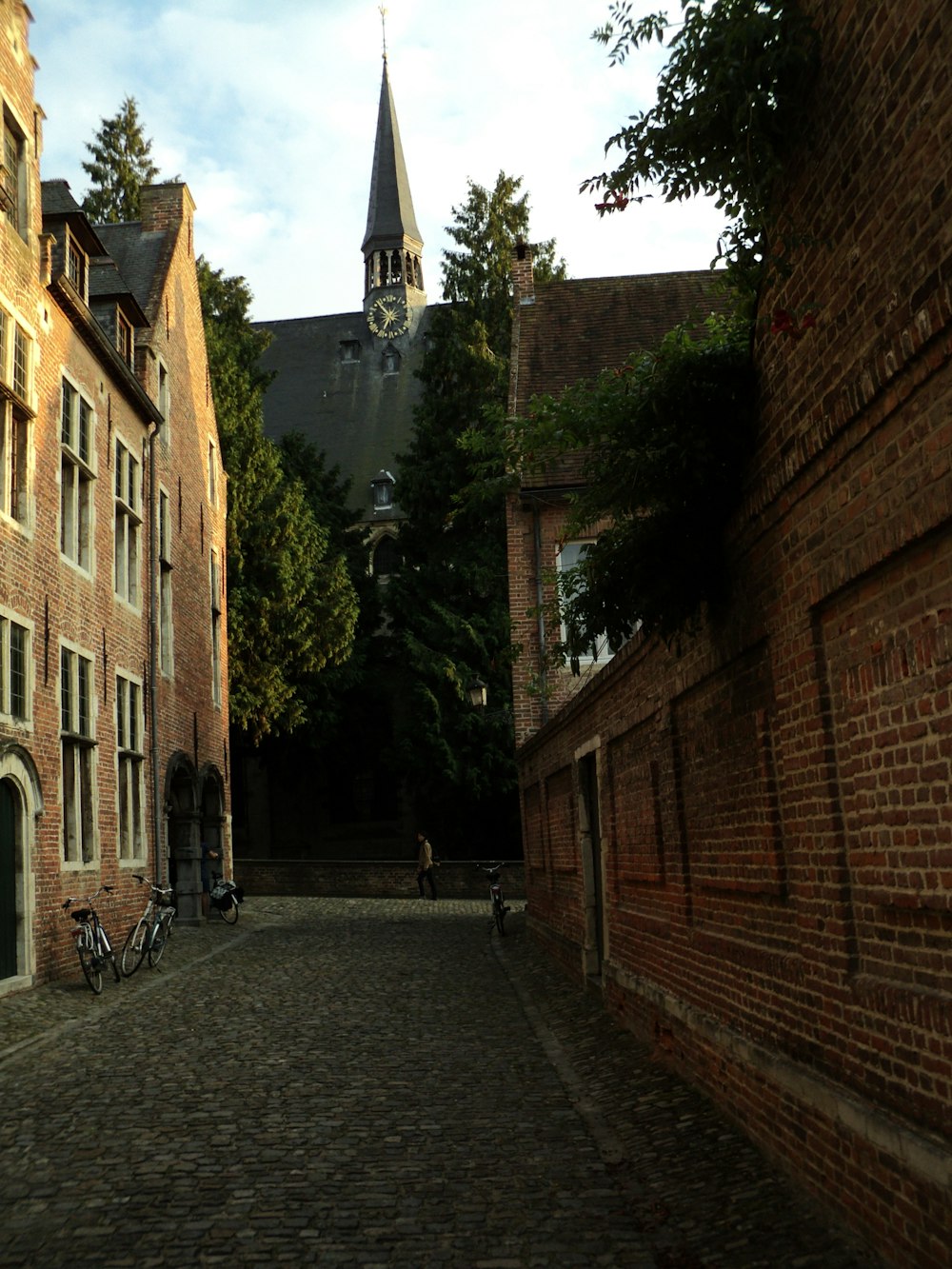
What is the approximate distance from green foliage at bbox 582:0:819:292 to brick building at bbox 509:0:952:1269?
0.40ft

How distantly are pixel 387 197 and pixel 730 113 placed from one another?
57856 mm

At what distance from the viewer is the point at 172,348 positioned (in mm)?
22859

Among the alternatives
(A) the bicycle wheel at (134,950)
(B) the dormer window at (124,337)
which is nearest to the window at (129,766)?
(A) the bicycle wheel at (134,950)

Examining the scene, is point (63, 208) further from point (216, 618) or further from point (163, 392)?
point (216, 618)

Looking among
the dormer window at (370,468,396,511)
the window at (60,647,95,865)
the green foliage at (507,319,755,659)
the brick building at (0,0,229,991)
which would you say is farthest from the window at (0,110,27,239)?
the dormer window at (370,468,396,511)

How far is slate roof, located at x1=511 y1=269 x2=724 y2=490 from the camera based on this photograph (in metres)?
22.7

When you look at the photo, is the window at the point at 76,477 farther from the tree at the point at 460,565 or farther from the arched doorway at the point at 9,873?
the tree at the point at 460,565

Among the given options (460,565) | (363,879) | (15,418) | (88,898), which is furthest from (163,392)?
(460,565)

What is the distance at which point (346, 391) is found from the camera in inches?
2183

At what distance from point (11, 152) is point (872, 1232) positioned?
47.2 ft

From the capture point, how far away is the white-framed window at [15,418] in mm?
13773

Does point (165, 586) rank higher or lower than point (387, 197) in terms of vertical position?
lower

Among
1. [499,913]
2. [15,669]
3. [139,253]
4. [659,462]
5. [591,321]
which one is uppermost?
[139,253]

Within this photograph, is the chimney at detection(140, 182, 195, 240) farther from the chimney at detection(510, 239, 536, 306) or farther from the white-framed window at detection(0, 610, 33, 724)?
the white-framed window at detection(0, 610, 33, 724)
